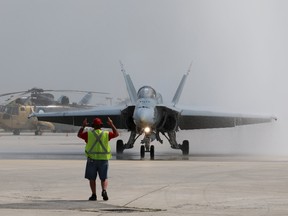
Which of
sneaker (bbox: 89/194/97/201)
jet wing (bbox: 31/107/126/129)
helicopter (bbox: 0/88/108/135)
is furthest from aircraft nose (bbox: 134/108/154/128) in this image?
helicopter (bbox: 0/88/108/135)

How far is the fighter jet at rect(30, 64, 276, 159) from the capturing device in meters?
32.6

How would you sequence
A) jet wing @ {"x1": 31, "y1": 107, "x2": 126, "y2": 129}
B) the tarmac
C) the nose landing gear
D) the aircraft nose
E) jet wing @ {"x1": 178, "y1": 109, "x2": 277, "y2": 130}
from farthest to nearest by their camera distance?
jet wing @ {"x1": 178, "y1": 109, "x2": 277, "y2": 130} → jet wing @ {"x1": 31, "y1": 107, "x2": 126, "y2": 129} → the nose landing gear → the aircraft nose → the tarmac

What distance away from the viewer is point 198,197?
15086 mm

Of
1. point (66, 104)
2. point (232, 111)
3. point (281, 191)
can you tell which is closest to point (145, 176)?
point (281, 191)

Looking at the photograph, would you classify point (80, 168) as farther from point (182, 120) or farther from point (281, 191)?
point (182, 120)

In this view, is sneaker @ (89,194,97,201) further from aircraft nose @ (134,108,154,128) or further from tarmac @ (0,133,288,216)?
aircraft nose @ (134,108,154,128)

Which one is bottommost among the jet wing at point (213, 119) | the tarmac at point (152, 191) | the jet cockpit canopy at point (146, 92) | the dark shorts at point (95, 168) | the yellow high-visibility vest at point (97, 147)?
the tarmac at point (152, 191)

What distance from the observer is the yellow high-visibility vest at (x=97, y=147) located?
Answer: 15.3 meters

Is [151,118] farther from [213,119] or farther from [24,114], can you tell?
[24,114]

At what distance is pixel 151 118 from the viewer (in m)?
31.9

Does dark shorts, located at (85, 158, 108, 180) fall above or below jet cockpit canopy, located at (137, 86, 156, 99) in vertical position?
below

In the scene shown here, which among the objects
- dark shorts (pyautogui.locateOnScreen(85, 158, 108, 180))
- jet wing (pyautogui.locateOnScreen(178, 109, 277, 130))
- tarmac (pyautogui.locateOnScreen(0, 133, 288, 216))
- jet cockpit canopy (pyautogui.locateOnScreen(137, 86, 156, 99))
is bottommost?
tarmac (pyautogui.locateOnScreen(0, 133, 288, 216))

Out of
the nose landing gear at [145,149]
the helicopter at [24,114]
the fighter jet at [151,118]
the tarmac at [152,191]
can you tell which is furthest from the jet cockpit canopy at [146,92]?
the helicopter at [24,114]

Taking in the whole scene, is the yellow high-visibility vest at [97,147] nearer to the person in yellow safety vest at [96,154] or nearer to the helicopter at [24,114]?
the person in yellow safety vest at [96,154]
